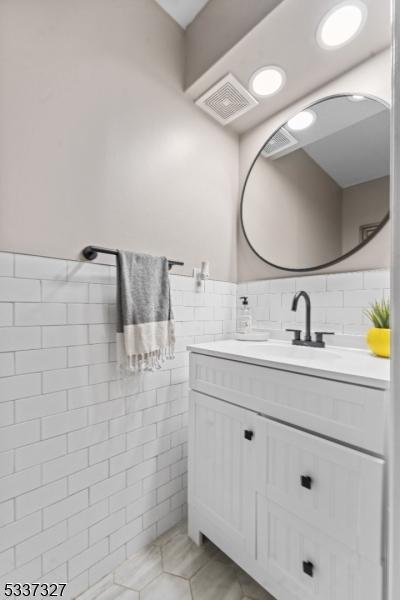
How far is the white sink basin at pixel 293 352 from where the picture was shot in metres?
1.17

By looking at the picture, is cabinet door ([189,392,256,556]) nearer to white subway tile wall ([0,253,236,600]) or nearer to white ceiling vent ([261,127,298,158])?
white subway tile wall ([0,253,236,600])

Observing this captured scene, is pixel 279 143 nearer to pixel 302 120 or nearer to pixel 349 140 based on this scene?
pixel 302 120

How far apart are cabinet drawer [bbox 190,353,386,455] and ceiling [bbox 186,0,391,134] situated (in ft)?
4.69

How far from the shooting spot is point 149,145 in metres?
1.29

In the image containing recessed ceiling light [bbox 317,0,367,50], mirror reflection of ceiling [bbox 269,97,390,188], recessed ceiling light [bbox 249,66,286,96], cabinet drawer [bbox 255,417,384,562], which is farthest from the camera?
recessed ceiling light [bbox 249,66,286,96]

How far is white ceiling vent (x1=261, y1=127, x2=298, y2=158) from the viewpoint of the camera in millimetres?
1494

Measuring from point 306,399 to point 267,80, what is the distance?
1.55 m

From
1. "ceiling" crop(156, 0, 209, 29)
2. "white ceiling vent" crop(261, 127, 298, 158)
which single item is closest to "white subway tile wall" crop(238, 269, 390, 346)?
"white ceiling vent" crop(261, 127, 298, 158)

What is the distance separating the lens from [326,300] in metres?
1.32

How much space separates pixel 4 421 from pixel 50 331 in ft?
1.01

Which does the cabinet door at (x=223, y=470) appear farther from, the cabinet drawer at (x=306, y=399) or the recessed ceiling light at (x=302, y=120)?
the recessed ceiling light at (x=302, y=120)

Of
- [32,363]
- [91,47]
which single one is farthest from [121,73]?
[32,363]

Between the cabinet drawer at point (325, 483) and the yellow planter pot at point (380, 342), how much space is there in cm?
46

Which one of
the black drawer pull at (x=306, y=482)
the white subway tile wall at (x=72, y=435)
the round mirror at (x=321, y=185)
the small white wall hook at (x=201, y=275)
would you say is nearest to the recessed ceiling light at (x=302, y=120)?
the round mirror at (x=321, y=185)
